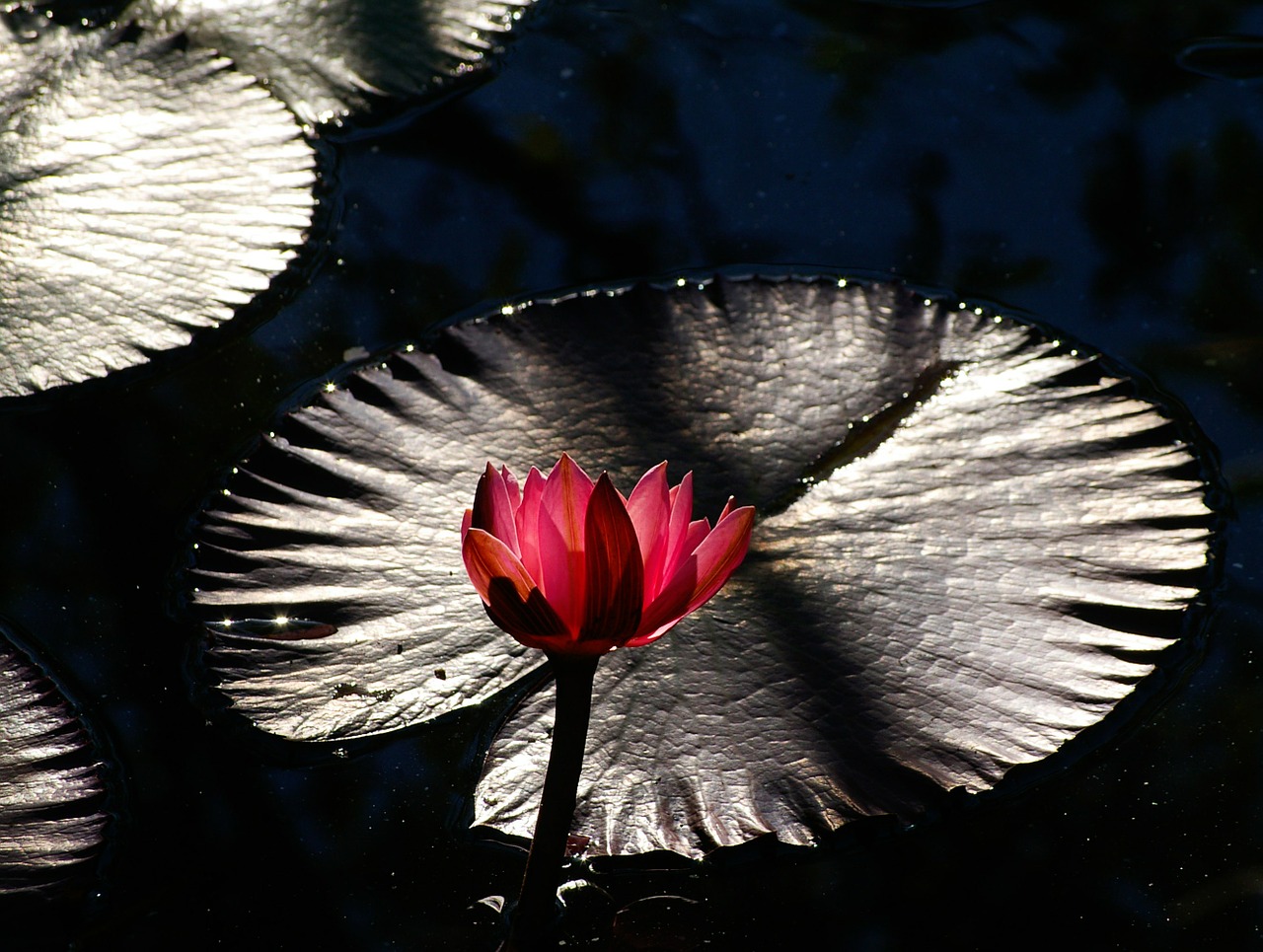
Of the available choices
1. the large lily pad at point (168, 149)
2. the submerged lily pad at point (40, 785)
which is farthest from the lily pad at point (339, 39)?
the submerged lily pad at point (40, 785)

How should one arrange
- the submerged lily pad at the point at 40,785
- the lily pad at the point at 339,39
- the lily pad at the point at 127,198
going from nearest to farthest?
the submerged lily pad at the point at 40,785
the lily pad at the point at 127,198
the lily pad at the point at 339,39

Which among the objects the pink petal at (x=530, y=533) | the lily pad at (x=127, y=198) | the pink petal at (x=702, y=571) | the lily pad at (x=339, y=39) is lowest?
the pink petal at (x=702, y=571)

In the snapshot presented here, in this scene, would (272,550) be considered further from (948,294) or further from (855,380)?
(948,294)

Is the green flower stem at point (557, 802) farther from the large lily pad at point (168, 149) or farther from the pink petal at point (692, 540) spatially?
the large lily pad at point (168, 149)

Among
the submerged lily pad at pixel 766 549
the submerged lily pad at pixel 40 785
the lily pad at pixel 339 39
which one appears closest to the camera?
the submerged lily pad at pixel 40 785

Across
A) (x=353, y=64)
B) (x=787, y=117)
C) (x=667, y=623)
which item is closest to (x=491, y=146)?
(x=353, y=64)

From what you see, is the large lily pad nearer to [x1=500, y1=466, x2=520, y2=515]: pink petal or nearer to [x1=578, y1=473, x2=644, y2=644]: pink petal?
[x1=500, y1=466, x2=520, y2=515]: pink petal
